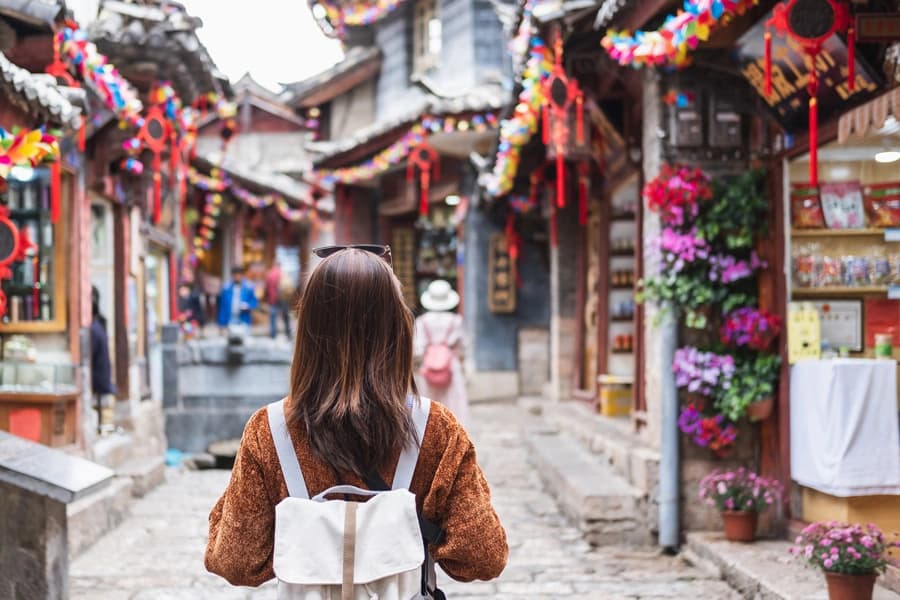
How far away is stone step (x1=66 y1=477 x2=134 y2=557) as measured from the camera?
6941 millimetres

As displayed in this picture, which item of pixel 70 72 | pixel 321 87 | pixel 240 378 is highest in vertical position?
pixel 321 87

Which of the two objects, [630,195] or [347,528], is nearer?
[347,528]

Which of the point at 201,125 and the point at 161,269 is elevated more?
the point at 201,125

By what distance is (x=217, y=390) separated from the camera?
1540 cm

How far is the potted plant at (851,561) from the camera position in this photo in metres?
4.64

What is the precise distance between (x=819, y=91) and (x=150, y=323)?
10.3 meters

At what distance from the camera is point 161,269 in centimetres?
1475

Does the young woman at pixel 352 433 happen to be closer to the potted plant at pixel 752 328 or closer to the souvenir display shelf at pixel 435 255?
the potted plant at pixel 752 328

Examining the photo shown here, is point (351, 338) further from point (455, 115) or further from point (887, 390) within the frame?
point (455, 115)

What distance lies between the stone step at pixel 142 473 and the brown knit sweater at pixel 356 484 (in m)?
7.26

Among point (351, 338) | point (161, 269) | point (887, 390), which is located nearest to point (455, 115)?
point (161, 269)

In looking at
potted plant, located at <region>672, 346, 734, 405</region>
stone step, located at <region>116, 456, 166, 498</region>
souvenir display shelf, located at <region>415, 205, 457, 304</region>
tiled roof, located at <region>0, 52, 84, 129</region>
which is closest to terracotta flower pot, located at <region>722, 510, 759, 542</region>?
potted plant, located at <region>672, 346, 734, 405</region>

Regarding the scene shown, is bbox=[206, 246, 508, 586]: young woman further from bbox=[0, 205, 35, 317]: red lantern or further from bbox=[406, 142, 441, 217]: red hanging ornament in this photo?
bbox=[406, 142, 441, 217]: red hanging ornament

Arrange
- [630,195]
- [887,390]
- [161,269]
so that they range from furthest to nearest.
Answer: [161,269], [630,195], [887,390]
